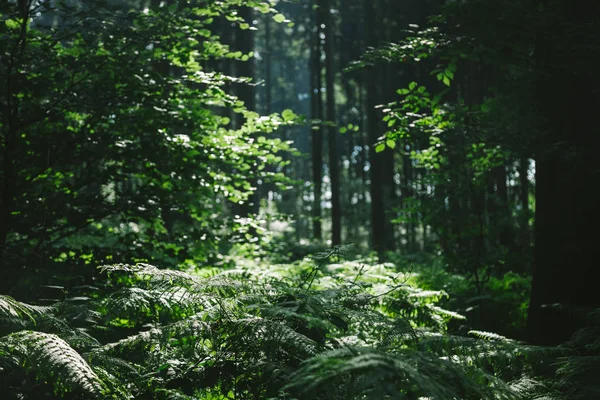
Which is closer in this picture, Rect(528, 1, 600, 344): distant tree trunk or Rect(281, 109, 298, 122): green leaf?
Rect(528, 1, 600, 344): distant tree trunk

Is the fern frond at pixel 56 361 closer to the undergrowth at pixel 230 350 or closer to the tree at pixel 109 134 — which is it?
the undergrowth at pixel 230 350

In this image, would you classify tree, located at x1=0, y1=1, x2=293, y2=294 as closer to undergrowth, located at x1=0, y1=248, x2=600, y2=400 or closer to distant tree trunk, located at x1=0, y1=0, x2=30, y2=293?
distant tree trunk, located at x1=0, y1=0, x2=30, y2=293

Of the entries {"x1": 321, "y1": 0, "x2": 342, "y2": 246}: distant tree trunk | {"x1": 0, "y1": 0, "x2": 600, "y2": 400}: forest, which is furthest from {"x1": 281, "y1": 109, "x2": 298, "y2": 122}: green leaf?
{"x1": 321, "y1": 0, "x2": 342, "y2": 246}: distant tree trunk

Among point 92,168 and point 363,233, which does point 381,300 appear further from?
point 363,233

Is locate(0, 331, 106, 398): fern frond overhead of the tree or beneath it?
beneath

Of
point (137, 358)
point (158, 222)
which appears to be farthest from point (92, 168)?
point (137, 358)

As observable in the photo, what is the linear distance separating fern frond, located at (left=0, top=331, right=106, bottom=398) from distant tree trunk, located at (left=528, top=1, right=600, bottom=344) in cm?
376

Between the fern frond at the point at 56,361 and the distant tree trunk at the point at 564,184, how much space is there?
3760mm

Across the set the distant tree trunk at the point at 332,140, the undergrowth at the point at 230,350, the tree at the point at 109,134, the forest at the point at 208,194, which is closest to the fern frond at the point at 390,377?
the undergrowth at the point at 230,350

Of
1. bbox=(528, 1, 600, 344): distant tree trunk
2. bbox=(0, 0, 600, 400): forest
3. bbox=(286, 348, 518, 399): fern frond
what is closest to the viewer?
bbox=(286, 348, 518, 399): fern frond

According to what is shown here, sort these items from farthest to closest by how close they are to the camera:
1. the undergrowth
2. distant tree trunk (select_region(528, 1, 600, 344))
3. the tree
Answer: the tree
distant tree trunk (select_region(528, 1, 600, 344))
the undergrowth

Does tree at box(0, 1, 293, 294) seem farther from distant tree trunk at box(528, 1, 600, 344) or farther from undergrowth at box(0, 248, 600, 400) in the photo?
distant tree trunk at box(528, 1, 600, 344)

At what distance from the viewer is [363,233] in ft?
128

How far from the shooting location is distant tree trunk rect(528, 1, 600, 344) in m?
4.14
